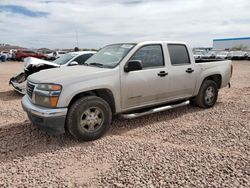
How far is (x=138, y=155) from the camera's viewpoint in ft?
12.4

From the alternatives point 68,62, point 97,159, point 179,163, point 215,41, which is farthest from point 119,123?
point 215,41

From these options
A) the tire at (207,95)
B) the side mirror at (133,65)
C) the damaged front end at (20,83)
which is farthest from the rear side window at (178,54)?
the damaged front end at (20,83)

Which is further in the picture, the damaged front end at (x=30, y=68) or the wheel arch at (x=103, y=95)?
the damaged front end at (x=30, y=68)

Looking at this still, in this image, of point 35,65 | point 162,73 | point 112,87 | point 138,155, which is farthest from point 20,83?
point 138,155

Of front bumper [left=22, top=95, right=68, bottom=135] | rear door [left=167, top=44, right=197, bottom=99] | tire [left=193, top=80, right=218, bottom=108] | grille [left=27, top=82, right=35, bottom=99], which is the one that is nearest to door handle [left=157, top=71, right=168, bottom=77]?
rear door [left=167, top=44, right=197, bottom=99]

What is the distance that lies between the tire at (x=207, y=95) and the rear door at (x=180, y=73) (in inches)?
16.7

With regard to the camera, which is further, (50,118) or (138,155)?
(50,118)

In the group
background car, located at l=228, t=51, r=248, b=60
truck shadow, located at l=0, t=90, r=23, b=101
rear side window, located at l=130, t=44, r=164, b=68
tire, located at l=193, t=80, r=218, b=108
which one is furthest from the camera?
background car, located at l=228, t=51, r=248, b=60

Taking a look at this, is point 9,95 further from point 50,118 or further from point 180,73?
point 180,73

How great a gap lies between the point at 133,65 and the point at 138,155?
5.37ft

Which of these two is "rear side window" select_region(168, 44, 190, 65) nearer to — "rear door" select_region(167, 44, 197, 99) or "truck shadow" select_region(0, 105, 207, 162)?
"rear door" select_region(167, 44, 197, 99)

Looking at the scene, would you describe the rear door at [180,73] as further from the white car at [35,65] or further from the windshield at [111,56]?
the white car at [35,65]

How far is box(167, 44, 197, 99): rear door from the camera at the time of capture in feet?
17.5

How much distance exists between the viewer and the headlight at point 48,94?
12.9 ft
